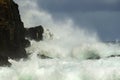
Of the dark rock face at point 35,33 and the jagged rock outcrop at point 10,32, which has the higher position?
the dark rock face at point 35,33

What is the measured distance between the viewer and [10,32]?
41531 millimetres

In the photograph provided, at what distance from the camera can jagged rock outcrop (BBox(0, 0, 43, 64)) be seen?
133 feet

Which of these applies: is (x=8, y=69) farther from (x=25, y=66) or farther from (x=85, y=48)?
(x=85, y=48)

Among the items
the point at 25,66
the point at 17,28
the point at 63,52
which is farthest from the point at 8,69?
the point at 63,52

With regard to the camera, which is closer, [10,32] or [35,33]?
[10,32]

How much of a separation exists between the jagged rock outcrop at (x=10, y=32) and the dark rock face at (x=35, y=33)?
10.9 m

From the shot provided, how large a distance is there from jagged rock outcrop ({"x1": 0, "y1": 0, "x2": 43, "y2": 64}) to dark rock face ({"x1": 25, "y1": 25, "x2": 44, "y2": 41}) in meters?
10.9

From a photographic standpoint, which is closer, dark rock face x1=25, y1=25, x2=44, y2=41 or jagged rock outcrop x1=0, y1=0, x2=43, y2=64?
jagged rock outcrop x1=0, y1=0, x2=43, y2=64

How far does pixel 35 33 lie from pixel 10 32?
1694cm

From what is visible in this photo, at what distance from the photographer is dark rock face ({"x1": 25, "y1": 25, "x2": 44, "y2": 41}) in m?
57.2

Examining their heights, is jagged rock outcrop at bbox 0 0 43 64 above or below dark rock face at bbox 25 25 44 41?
below

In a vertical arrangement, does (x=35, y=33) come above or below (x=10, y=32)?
above

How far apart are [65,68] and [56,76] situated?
2073 millimetres

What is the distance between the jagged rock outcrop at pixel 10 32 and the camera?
40406 millimetres
